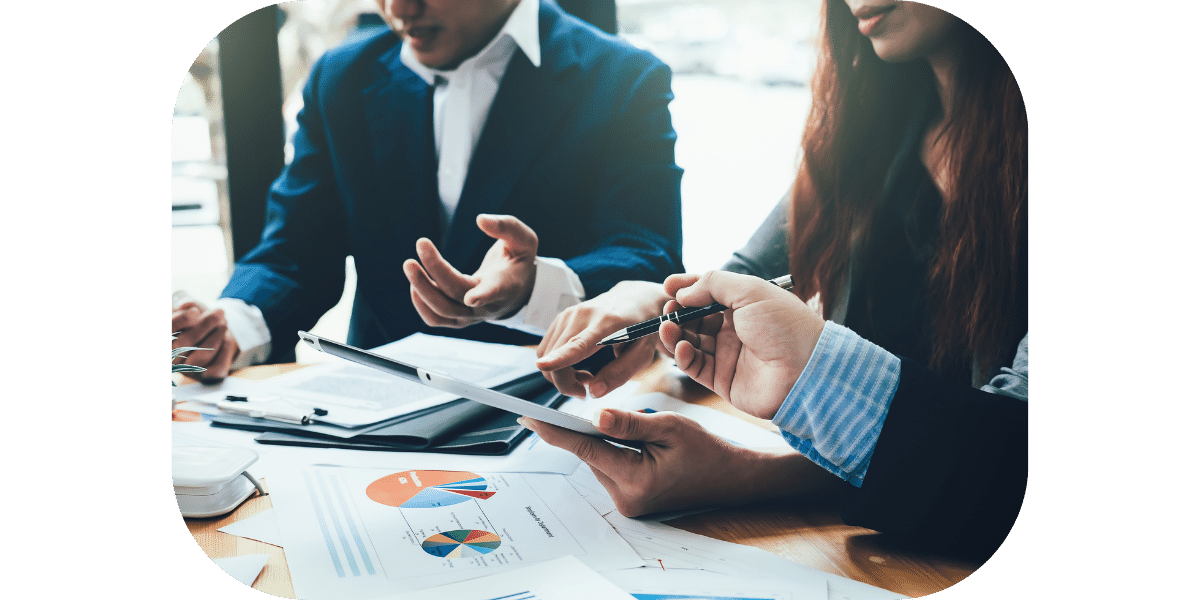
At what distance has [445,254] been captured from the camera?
157cm

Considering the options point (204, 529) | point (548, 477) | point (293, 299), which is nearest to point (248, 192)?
point (293, 299)

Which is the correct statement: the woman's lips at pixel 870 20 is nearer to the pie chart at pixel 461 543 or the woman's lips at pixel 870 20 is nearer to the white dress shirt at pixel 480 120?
the white dress shirt at pixel 480 120

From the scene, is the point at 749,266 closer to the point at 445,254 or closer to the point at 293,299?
the point at 445,254

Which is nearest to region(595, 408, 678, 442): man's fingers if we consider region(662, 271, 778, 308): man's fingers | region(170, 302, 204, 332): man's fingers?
region(662, 271, 778, 308): man's fingers

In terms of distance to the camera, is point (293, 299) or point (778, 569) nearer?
point (778, 569)

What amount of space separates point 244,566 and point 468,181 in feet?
2.52

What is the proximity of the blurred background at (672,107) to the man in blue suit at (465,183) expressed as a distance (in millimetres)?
33

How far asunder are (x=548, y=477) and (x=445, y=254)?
0.46m

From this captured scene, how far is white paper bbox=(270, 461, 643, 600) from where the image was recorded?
1365mm

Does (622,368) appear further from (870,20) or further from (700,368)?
(870,20)

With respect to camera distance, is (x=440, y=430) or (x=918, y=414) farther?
(x=440, y=430)

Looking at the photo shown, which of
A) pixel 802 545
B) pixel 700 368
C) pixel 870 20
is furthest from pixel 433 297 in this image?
pixel 870 20

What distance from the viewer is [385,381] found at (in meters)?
1.64

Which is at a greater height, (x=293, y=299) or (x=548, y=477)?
(x=293, y=299)
